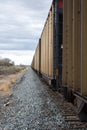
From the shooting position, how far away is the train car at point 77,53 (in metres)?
5.16

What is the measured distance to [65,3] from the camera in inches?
297

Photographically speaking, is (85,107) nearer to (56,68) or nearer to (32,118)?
(32,118)

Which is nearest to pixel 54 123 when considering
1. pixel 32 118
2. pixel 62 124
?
pixel 62 124

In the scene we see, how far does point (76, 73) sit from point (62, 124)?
77.4 inches

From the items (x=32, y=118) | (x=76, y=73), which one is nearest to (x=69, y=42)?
(x=76, y=73)

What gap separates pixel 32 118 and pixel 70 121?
1463 mm

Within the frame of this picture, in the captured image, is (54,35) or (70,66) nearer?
(70,66)

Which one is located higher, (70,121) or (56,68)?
(56,68)

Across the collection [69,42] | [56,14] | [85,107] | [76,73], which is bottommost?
[85,107]

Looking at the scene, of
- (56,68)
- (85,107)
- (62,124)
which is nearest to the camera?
(85,107)

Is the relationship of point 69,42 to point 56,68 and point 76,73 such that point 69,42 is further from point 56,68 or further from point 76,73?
point 56,68

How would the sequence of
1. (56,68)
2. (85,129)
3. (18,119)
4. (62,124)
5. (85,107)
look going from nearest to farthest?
(85,107), (85,129), (62,124), (18,119), (56,68)

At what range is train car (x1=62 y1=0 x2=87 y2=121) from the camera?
516cm

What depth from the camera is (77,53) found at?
19.8ft
